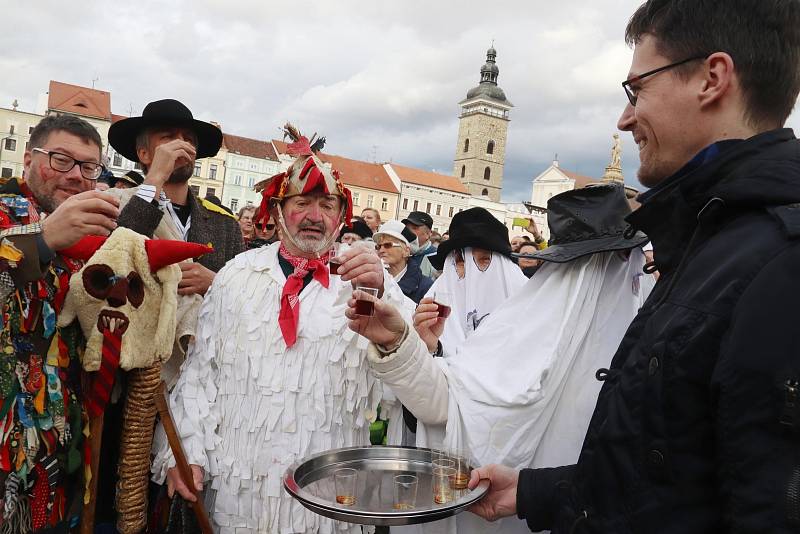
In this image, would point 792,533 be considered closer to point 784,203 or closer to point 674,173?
point 784,203

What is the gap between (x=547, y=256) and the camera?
2.03m

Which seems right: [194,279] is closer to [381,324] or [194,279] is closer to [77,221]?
[77,221]

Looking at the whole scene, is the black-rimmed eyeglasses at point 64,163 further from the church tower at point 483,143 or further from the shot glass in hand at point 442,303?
the church tower at point 483,143

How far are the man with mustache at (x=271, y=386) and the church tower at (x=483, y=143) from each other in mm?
80010

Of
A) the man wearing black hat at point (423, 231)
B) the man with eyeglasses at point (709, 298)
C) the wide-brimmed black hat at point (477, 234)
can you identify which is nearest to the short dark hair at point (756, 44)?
the man with eyeglasses at point (709, 298)

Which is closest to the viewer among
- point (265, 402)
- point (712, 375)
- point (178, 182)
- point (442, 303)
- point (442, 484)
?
point (712, 375)

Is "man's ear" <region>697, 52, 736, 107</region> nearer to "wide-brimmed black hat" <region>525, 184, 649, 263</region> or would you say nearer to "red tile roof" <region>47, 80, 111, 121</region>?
"wide-brimmed black hat" <region>525, 184, 649, 263</region>

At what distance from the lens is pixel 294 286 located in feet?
9.11

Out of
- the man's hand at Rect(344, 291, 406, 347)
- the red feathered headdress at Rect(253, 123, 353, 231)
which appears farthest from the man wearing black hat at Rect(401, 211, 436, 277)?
the man's hand at Rect(344, 291, 406, 347)

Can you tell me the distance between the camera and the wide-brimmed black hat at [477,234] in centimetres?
512

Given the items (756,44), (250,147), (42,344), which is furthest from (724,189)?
(250,147)

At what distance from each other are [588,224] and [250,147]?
6071 cm

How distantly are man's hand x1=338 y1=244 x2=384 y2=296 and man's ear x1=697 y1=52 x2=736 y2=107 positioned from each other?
141 centimetres

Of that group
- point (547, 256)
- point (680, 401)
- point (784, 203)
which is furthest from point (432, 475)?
point (784, 203)
